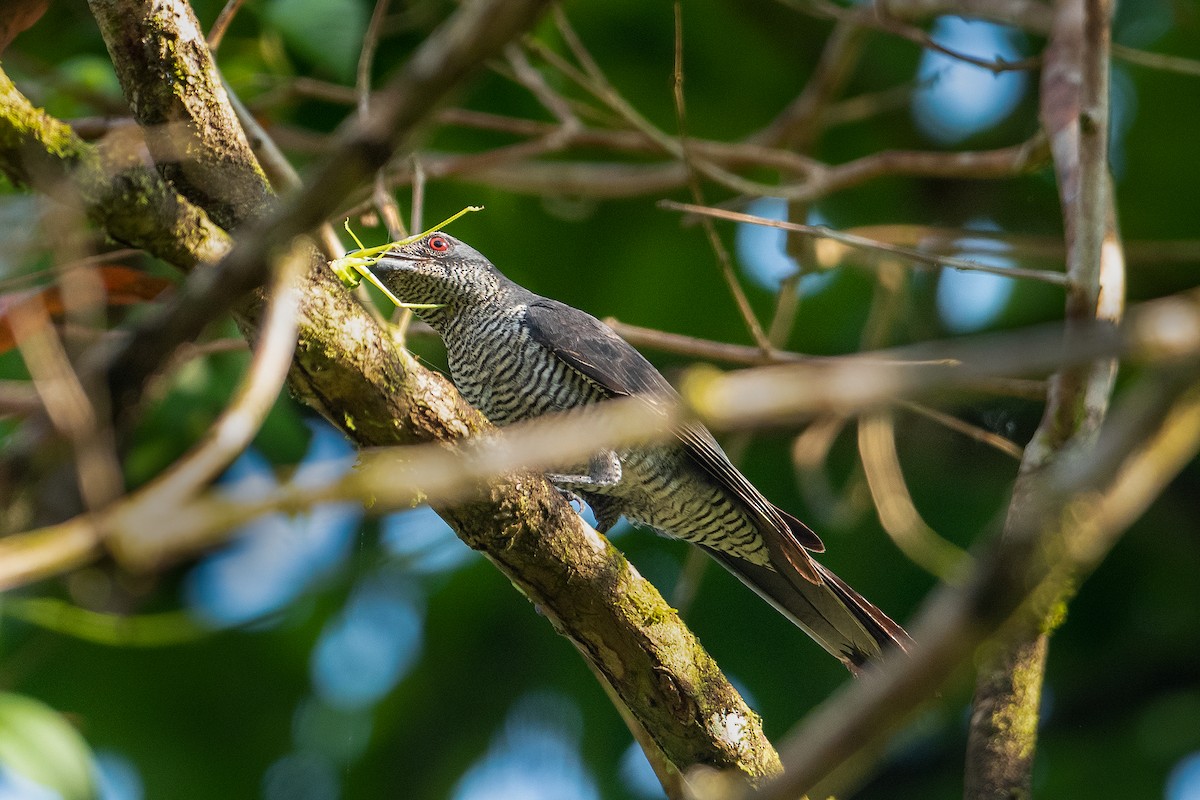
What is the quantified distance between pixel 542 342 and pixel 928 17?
3.54 meters

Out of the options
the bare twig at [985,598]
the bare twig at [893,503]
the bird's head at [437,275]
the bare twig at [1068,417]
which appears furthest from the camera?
the bird's head at [437,275]

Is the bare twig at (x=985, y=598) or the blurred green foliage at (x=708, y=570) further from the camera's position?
the blurred green foliage at (x=708, y=570)

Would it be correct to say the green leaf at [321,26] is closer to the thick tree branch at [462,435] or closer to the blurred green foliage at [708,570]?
the blurred green foliage at [708,570]

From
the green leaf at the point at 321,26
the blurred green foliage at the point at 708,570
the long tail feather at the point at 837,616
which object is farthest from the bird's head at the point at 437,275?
the long tail feather at the point at 837,616

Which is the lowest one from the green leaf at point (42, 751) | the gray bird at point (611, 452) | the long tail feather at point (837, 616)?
the green leaf at point (42, 751)

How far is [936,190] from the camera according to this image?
686cm

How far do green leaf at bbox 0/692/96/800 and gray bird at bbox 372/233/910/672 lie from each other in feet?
6.83

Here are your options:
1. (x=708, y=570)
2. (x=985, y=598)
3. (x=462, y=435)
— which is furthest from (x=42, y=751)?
(x=708, y=570)

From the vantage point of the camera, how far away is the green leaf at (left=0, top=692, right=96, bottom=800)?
2309 millimetres

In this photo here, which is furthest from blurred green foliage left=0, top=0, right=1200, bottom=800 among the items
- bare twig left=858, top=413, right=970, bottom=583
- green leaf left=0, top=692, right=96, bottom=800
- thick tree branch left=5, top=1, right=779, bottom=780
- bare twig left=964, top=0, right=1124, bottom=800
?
green leaf left=0, top=692, right=96, bottom=800

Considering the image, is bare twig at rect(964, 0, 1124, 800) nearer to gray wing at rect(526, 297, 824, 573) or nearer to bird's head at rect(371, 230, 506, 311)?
gray wing at rect(526, 297, 824, 573)

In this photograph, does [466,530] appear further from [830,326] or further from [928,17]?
[928,17]

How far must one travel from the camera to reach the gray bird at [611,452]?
416 centimetres

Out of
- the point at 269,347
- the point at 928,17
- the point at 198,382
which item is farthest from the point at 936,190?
the point at 269,347
